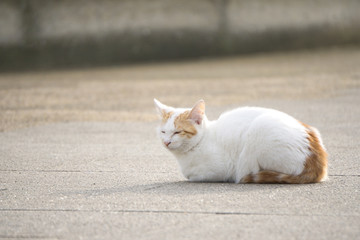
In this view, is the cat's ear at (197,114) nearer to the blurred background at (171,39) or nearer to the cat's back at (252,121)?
the cat's back at (252,121)

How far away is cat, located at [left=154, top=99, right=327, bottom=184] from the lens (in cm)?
423

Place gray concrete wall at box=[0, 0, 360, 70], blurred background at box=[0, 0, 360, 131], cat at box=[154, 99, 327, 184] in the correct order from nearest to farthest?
cat at box=[154, 99, 327, 184]
blurred background at box=[0, 0, 360, 131]
gray concrete wall at box=[0, 0, 360, 70]

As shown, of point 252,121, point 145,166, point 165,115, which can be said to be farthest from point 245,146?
point 145,166

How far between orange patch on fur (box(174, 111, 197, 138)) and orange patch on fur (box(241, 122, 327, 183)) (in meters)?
0.58

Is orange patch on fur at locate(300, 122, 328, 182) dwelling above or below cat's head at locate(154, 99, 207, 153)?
below

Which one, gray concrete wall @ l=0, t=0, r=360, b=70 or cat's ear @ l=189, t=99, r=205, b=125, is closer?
cat's ear @ l=189, t=99, r=205, b=125

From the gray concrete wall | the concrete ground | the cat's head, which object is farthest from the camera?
the gray concrete wall

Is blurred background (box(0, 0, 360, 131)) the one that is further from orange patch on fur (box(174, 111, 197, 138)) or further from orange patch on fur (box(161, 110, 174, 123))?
orange patch on fur (box(174, 111, 197, 138))

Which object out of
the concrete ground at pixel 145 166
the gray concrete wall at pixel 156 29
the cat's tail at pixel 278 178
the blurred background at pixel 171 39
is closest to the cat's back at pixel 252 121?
the cat's tail at pixel 278 178

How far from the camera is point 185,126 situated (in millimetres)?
4504

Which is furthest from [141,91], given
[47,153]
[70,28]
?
[70,28]

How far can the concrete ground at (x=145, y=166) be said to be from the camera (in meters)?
3.45

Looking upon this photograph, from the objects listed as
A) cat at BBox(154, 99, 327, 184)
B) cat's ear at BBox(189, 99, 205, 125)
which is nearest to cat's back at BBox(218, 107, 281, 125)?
cat at BBox(154, 99, 327, 184)

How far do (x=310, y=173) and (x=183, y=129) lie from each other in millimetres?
1042
